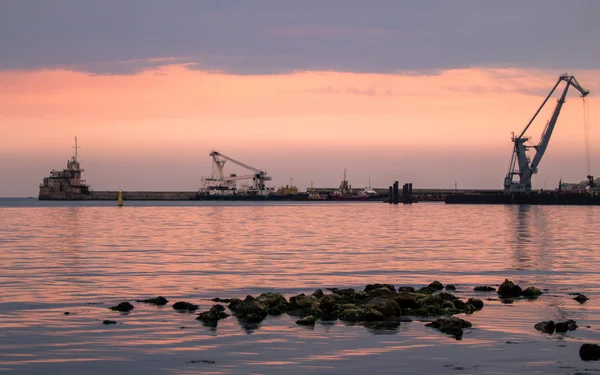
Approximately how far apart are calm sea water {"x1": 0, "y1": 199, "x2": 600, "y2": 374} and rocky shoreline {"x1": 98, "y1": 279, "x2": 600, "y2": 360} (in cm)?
44

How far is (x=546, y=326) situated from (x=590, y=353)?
3.64 meters

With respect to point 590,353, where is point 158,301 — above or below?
above

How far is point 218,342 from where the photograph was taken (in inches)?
781

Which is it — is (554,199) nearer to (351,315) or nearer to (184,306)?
(351,315)

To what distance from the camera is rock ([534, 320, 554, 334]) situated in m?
21.4

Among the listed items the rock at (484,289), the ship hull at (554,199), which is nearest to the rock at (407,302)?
the rock at (484,289)

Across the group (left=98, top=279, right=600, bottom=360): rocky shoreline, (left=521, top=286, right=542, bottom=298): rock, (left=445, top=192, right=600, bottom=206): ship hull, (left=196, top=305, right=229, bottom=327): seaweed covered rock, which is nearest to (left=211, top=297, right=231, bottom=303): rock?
(left=98, top=279, right=600, bottom=360): rocky shoreline

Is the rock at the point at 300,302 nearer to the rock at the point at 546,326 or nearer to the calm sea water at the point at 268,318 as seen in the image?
the calm sea water at the point at 268,318

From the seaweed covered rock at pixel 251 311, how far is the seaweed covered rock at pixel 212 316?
17.8 inches

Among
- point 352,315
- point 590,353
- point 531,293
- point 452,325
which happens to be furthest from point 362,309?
point 531,293

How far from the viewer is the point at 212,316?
2292 cm

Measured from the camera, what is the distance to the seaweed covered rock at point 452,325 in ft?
69.4

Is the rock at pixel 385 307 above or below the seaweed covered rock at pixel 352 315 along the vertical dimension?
above

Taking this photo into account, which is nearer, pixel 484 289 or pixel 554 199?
pixel 484 289
